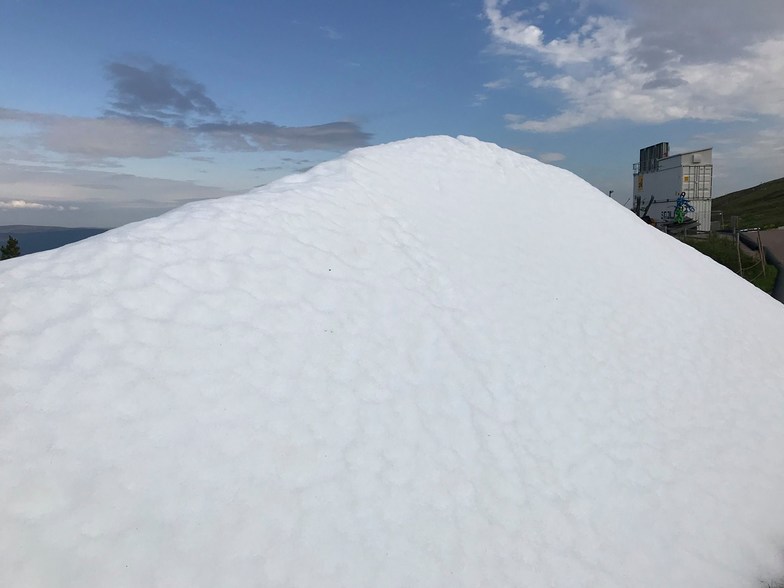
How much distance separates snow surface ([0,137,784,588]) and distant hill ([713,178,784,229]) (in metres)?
97.8

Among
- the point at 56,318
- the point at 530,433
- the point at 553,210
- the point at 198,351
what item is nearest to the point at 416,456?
the point at 530,433

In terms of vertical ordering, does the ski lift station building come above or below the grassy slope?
above

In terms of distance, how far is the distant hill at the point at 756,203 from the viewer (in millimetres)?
98775

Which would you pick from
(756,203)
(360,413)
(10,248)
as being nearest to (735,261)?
(360,413)

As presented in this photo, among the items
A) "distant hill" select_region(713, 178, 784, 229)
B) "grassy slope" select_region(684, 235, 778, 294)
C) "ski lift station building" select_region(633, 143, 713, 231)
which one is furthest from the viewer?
"distant hill" select_region(713, 178, 784, 229)

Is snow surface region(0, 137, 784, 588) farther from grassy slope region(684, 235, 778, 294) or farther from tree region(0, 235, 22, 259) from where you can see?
tree region(0, 235, 22, 259)

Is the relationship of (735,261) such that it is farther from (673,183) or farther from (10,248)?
(10,248)

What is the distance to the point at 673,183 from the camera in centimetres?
4962

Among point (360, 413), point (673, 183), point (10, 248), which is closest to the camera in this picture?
point (360, 413)

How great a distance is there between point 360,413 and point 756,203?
13952 cm

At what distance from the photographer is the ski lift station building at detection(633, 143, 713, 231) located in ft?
158

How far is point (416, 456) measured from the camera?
18.6 ft

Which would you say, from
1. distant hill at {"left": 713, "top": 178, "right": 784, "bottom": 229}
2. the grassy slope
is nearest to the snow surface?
the grassy slope

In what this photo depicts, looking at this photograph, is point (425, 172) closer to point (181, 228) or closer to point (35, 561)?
point (181, 228)
